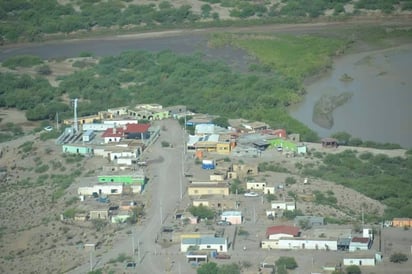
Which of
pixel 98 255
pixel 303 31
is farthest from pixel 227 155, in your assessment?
pixel 303 31

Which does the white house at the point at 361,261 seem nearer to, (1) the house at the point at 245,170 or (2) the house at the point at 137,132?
(1) the house at the point at 245,170

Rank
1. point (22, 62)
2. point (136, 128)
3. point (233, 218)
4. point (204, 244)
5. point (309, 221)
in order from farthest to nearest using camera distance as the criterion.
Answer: point (22, 62) < point (136, 128) < point (233, 218) < point (309, 221) < point (204, 244)

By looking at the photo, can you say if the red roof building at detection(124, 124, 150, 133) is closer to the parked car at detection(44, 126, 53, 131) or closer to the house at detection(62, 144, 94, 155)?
the house at detection(62, 144, 94, 155)

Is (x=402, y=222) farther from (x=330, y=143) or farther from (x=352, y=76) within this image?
(x=352, y=76)

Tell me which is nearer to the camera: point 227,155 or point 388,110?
point 227,155

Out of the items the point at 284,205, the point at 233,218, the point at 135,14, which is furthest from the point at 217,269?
the point at 135,14

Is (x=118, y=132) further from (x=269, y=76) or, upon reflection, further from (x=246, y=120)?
(x=269, y=76)
